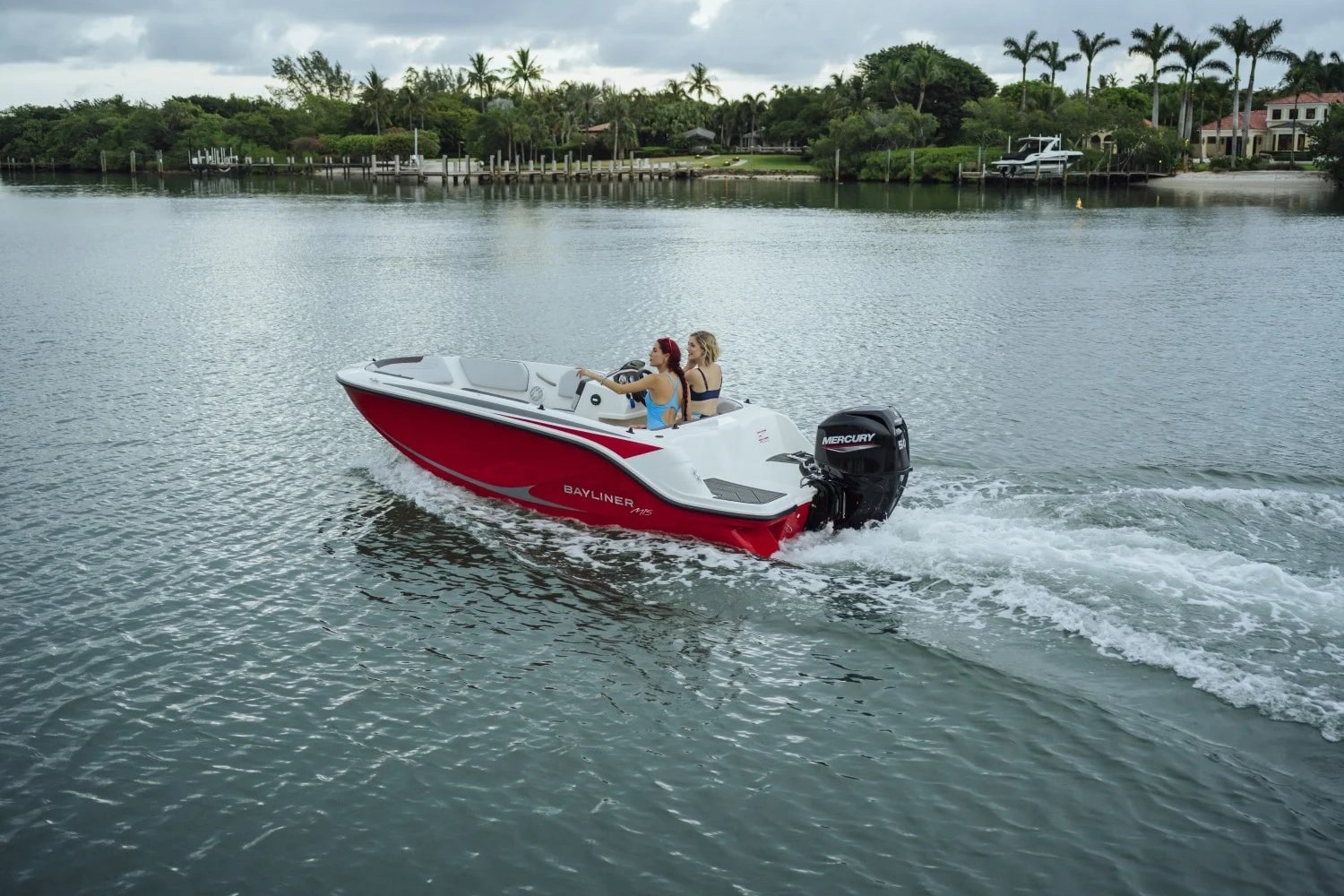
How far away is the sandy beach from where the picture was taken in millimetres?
81062

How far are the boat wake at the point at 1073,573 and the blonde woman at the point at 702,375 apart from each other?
143cm

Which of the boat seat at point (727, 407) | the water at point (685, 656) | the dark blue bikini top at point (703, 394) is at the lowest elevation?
the water at point (685, 656)

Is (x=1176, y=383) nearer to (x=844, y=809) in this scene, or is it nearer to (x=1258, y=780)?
(x=1258, y=780)

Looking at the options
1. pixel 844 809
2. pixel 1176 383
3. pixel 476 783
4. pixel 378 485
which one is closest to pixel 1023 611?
pixel 844 809

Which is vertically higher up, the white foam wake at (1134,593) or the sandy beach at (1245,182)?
the sandy beach at (1245,182)

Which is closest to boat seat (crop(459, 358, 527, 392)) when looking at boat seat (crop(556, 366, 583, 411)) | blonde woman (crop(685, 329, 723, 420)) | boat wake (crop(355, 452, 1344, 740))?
boat seat (crop(556, 366, 583, 411))

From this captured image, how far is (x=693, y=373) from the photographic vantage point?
11242 millimetres

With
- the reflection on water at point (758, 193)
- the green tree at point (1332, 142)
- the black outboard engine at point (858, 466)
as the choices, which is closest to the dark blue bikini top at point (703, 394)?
the black outboard engine at point (858, 466)

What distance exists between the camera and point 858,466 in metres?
10.1

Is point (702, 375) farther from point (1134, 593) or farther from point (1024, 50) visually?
point (1024, 50)

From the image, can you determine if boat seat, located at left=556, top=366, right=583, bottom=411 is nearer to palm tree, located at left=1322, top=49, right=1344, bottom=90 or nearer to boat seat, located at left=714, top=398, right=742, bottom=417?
boat seat, located at left=714, top=398, right=742, bottom=417

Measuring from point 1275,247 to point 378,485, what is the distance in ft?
125

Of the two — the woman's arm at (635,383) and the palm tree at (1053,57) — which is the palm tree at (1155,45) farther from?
the woman's arm at (635,383)

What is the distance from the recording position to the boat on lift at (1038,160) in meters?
96.2
